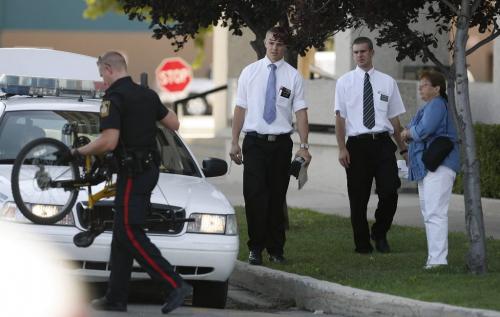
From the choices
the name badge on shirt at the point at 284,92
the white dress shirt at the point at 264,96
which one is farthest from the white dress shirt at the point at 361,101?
the name badge on shirt at the point at 284,92

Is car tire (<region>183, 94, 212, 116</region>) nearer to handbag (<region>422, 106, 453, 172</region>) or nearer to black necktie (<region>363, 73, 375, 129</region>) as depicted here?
black necktie (<region>363, 73, 375, 129</region>)

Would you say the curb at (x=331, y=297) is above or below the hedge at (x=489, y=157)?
below

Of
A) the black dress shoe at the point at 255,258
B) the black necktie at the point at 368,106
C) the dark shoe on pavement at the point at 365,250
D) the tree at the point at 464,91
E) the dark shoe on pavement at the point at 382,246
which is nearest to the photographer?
the tree at the point at 464,91

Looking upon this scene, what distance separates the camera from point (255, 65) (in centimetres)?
1082

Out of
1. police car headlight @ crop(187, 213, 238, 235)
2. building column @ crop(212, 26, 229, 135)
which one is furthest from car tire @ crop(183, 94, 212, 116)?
police car headlight @ crop(187, 213, 238, 235)

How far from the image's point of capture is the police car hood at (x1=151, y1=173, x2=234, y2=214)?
9.05 metres

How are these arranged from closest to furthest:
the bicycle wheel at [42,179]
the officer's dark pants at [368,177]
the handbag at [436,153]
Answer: the bicycle wheel at [42,179] → the handbag at [436,153] → the officer's dark pants at [368,177]

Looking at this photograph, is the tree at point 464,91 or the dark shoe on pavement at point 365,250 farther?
the dark shoe on pavement at point 365,250

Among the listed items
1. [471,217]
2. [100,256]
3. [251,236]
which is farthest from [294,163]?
[100,256]

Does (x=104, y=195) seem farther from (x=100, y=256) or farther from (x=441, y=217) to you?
(x=441, y=217)

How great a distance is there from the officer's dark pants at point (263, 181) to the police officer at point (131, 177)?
7.25 ft

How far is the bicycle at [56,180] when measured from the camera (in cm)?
841

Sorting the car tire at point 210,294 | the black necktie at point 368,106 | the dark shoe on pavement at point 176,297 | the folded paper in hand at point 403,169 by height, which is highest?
the black necktie at point 368,106

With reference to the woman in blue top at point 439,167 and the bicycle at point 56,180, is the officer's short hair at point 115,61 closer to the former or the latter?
the bicycle at point 56,180
